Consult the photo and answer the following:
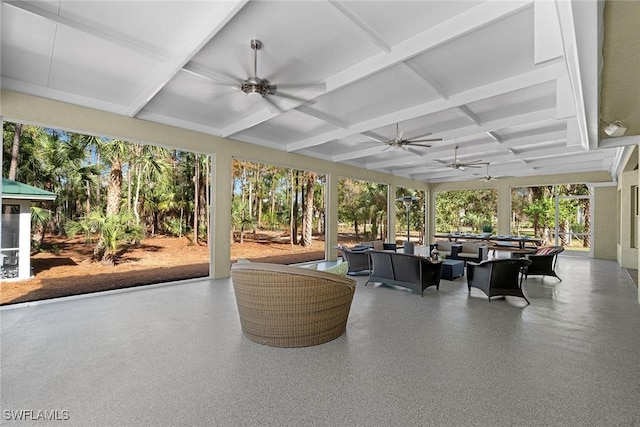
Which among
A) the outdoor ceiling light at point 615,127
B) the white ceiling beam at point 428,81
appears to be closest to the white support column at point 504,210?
the outdoor ceiling light at point 615,127

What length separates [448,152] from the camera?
26.2 feet

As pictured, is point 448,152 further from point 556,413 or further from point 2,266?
point 2,266

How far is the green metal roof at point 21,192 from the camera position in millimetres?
4696

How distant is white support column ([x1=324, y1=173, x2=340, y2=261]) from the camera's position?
343 inches

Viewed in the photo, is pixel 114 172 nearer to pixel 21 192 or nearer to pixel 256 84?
pixel 21 192

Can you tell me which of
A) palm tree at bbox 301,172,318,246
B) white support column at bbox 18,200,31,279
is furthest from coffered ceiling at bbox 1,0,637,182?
palm tree at bbox 301,172,318,246

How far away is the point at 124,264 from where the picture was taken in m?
6.91

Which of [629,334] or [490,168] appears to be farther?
[490,168]

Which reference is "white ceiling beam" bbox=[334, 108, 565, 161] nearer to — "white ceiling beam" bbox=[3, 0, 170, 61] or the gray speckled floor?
the gray speckled floor

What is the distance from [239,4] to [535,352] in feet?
13.6

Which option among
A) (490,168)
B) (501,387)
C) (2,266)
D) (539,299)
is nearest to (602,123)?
(539,299)

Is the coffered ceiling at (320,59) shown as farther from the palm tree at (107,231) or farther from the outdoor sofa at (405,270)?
the palm tree at (107,231)

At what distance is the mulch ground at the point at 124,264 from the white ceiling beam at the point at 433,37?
19.3ft

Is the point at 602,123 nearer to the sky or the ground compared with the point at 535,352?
nearer to the sky
